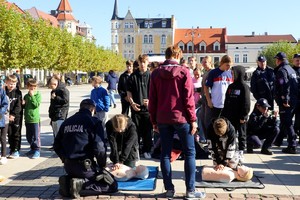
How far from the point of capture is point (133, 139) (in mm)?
6652

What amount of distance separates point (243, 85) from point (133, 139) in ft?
8.06

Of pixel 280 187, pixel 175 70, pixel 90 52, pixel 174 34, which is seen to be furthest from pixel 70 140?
pixel 174 34

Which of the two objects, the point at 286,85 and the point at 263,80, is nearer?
the point at 286,85

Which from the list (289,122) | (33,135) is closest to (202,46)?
(289,122)

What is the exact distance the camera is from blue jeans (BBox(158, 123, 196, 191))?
216 inches

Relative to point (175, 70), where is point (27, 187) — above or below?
below

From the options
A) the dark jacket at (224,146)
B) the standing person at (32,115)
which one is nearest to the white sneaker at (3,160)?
the standing person at (32,115)

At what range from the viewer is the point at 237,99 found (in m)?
7.76

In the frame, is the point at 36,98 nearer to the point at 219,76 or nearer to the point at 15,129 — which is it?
the point at 15,129

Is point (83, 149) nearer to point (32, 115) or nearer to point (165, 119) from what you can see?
point (165, 119)

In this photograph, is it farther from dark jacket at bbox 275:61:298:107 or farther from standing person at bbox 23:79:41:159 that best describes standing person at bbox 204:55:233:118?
standing person at bbox 23:79:41:159

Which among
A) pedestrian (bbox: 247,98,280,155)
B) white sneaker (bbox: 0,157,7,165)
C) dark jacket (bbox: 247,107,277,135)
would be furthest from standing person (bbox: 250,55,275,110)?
white sneaker (bbox: 0,157,7,165)

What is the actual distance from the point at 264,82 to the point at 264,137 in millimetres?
1225

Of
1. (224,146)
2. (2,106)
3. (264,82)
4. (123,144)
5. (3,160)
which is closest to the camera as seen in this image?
(224,146)
